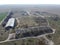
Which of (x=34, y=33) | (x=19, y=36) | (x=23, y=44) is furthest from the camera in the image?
(x=34, y=33)

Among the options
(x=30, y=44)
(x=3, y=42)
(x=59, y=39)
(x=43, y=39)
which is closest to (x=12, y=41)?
(x=3, y=42)

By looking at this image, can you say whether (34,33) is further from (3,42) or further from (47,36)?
(3,42)

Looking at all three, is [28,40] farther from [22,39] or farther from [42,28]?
[42,28]

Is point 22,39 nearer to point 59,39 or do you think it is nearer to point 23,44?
point 23,44

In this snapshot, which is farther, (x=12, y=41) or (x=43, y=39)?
(x=43, y=39)

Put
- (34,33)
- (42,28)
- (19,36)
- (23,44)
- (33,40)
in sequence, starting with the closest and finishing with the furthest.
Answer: (23,44) → (33,40) → (19,36) → (34,33) → (42,28)

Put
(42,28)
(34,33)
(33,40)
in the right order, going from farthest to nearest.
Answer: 1. (42,28)
2. (34,33)
3. (33,40)

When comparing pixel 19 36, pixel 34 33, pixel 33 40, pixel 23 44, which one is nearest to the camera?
pixel 23 44

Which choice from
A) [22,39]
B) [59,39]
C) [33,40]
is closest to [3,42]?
[22,39]

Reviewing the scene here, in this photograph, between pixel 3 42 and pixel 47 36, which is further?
pixel 47 36
